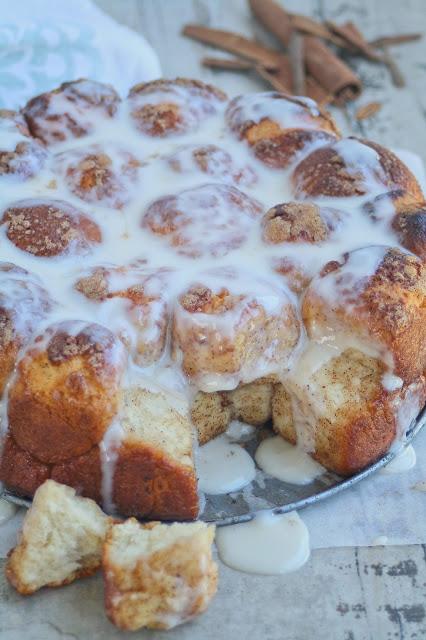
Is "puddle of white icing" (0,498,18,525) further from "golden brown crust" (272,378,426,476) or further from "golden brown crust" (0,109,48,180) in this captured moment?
"golden brown crust" (0,109,48,180)

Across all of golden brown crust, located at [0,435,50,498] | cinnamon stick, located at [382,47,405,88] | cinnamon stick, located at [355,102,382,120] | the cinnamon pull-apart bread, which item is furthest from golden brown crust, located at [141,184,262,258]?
cinnamon stick, located at [382,47,405,88]

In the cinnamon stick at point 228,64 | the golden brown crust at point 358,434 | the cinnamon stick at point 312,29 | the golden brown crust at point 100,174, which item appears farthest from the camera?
the cinnamon stick at point 312,29

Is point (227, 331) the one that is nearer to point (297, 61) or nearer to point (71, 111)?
point (71, 111)

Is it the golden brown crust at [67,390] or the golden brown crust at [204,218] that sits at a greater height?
the golden brown crust at [204,218]

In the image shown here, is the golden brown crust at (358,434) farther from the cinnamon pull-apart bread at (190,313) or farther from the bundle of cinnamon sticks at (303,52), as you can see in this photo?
the bundle of cinnamon sticks at (303,52)

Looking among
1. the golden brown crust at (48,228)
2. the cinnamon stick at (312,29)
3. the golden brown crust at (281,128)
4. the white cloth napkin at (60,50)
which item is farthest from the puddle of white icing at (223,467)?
the cinnamon stick at (312,29)

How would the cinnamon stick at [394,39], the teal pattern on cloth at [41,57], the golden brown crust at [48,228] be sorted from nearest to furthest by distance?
1. the golden brown crust at [48,228]
2. the teal pattern on cloth at [41,57]
3. the cinnamon stick at [394,39]
